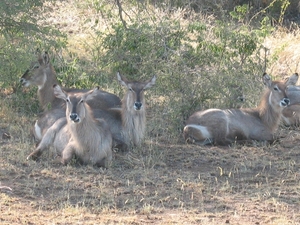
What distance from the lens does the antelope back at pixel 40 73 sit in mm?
11375

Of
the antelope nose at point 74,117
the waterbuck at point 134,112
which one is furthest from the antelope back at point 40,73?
the antelope nose at point 74,117

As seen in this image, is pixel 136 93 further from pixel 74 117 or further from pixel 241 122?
pixel 241 122

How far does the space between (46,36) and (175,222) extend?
601 centimetres

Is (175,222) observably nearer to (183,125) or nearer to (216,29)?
(183,125)

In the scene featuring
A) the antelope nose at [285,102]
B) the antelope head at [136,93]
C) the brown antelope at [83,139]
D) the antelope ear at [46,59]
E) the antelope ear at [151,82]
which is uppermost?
the antelope ear at [46,59]

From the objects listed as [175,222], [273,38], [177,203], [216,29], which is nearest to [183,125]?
[216,29]

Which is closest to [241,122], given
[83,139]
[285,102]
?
[285,102]

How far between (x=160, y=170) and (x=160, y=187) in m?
0.77

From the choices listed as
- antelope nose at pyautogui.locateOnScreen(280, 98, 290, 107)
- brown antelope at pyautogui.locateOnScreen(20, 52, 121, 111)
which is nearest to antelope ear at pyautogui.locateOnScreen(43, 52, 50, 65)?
brown antelope at pyautogui.locateOnScreen(20, 52, 121, 111)

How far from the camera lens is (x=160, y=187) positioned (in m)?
7.70

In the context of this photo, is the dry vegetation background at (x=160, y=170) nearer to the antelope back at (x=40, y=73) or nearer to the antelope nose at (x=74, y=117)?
the antelope back at (x=40, y=73)

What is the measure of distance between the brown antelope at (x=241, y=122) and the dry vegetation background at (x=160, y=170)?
235 millimetres

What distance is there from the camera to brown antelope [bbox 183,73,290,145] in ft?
32.6

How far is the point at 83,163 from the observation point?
8.62 metres
